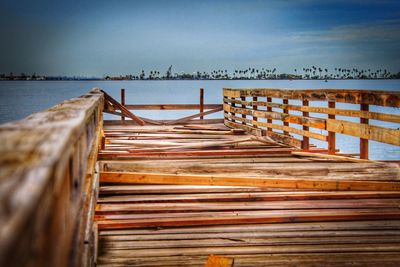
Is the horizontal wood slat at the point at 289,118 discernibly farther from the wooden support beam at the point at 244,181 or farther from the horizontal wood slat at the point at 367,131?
the wooden support beam at the point at 244,181

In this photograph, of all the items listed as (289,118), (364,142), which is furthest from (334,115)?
(289,118)

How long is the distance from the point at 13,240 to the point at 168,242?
136 inches

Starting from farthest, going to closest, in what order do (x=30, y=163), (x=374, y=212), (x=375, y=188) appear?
1. (x=375, y=188)
2. (x=374, y=212)
3. (x=30, y=163)

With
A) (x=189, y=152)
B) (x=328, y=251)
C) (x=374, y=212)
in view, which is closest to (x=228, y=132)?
(x=189, y=152)

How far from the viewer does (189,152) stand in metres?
7.36

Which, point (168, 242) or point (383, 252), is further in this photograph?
point (168, 242)

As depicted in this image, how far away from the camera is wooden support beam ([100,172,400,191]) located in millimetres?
5301

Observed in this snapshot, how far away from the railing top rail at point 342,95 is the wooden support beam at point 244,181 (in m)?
1.22

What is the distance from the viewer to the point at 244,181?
539 cm

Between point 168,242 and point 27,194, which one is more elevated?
point 27,194

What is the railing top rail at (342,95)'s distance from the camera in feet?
19.3

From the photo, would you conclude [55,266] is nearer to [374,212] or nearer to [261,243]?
[261,243]

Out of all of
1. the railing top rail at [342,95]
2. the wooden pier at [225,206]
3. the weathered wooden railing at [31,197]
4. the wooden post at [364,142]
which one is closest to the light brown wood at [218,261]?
the wooden pier at [225,206]

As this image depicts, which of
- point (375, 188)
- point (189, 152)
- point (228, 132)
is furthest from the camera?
point (228, 132)
